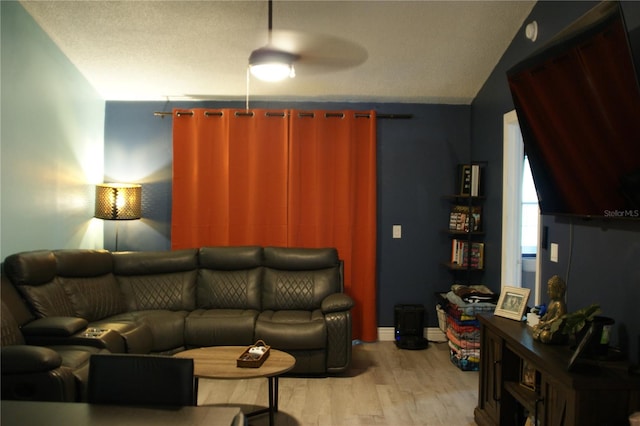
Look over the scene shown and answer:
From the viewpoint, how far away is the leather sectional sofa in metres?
2.55

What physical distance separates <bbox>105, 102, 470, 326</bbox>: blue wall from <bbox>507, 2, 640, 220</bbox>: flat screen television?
1.98 metres

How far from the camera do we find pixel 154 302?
3938 millimetres

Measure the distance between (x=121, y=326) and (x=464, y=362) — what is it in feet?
8.59

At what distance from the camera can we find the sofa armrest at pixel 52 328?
2.80m

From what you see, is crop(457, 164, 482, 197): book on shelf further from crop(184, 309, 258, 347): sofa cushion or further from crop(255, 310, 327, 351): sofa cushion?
crop(184, 309, 258, 347): sofa cushion

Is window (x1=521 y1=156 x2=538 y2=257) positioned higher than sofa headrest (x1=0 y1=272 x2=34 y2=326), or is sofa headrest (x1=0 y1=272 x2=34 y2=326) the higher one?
window (x1=521 y1=156 x2=538 y2=257)

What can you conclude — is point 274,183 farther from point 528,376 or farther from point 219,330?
point 528,376

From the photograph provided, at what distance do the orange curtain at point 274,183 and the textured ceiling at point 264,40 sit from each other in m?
0.30

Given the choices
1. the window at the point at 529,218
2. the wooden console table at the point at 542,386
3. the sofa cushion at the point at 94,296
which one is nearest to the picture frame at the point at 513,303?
the wooden console table at the point at 542,386

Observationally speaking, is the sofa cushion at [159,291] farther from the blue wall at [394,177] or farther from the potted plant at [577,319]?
the potted plant at [577,319]

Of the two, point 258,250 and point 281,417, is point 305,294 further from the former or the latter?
point 281,417

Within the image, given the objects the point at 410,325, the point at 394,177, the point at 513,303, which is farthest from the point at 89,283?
the point at 513,303

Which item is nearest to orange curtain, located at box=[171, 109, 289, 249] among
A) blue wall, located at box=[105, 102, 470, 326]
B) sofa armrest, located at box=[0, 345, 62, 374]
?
blue wall, located at box=[105, 102, 470, 326]

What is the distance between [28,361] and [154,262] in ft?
5.80
